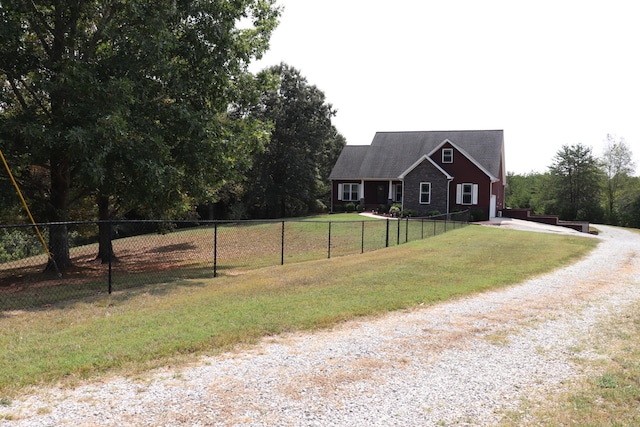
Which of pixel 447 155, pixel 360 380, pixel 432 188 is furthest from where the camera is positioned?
pixel 447 155

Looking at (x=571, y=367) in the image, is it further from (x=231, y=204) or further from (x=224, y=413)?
(x=231, y=204)

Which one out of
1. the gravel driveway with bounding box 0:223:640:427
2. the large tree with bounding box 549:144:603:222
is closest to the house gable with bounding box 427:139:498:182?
the large tree with bounding box 549:144:603:222

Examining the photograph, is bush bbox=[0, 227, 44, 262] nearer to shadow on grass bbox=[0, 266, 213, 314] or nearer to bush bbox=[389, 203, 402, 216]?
shadow on grass bbox=[0, 266, 213, 314]

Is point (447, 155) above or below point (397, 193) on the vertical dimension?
above

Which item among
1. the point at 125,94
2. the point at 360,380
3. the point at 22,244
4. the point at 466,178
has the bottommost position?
the point at 360,380

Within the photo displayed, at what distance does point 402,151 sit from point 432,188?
24.9ft

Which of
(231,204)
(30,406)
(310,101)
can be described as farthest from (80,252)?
(310,101)

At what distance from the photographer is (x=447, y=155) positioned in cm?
3694

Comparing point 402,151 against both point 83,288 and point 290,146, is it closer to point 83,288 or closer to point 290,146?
point 290,146

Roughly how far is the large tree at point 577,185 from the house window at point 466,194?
846 inches

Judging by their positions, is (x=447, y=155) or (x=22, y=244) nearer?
(x=22, y=244)

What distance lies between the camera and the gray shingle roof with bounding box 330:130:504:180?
3891 cm

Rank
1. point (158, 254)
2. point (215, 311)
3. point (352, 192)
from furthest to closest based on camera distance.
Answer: point (352, 192), point (158, 254), point (215, 311)

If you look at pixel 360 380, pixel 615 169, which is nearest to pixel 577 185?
pixel 615 169
